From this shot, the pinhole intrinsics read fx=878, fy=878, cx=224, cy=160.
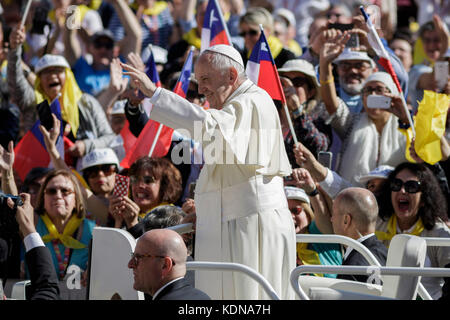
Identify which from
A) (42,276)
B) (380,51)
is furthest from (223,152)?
(380,51)

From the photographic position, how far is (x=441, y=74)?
873 cm

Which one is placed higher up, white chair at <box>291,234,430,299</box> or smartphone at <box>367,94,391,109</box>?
smartphone at <box>367,94,391,109</box>

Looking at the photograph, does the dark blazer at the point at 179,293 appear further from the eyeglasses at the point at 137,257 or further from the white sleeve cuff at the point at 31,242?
the white sleeve cuff at the point at 31,242

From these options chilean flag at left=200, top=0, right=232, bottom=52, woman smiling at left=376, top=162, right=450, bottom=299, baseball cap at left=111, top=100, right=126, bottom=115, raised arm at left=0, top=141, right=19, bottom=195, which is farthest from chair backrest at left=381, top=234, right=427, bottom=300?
baseball cap at left=111, top=100, right=126, bottom=115

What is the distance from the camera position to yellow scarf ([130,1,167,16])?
38.3 feet

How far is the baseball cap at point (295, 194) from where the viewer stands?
7336mm

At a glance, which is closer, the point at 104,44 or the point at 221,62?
the point at 221,62

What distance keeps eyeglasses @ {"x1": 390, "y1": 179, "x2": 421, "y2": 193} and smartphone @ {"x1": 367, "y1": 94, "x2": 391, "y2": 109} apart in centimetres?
83

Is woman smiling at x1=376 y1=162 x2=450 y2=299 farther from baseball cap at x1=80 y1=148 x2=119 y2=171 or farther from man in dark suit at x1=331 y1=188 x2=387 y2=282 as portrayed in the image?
baseball cap at x1=80 y1=148 x2=119 y2=171

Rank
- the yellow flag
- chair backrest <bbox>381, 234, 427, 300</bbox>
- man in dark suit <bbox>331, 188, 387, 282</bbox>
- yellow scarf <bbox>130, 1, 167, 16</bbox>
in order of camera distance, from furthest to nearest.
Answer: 1. yellow scarf <bbox>130, 1, 167, 16</bbox>
2. the yellow flag
3. man in dark suit <bbox>331, 188, 387, 282</bbox>
4. chair backrest <bbox>381, 234, 427, 300</bbox>

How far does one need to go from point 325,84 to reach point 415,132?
3.43 feet

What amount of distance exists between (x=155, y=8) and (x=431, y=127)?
17.5ft

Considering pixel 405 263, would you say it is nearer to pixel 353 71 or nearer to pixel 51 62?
pixel 353 71
